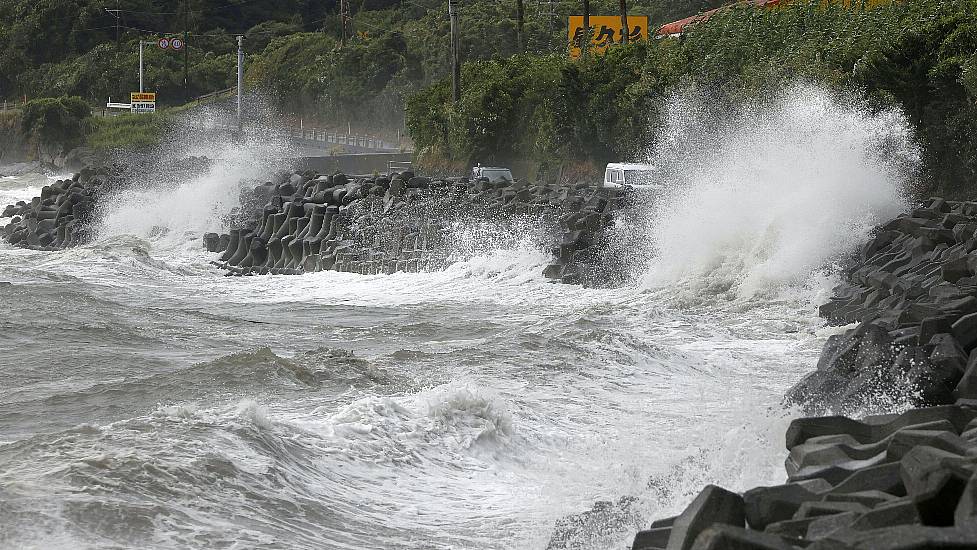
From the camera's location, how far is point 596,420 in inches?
368

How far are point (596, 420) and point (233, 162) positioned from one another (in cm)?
→ 2511

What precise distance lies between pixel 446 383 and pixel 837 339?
10.3ft

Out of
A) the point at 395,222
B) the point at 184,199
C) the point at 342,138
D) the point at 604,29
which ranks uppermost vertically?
the point at 604,29

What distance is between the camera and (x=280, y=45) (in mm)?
78938

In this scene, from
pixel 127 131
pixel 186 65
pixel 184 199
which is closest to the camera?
pixel 184 199

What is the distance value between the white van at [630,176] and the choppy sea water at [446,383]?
2.86 meters

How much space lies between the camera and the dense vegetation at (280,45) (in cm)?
6456

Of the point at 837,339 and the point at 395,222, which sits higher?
the point at 837,339

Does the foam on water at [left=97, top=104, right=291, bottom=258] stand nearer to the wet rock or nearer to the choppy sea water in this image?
the choppy sea water

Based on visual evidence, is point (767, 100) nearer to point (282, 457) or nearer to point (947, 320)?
point (947, 320)

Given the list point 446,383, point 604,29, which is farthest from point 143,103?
point 446,383

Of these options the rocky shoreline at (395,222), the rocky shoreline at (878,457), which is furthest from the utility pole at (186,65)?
the rocky shoreline at (878,457)

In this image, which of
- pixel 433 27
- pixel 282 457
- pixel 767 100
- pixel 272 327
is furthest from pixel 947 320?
pixel 433 27

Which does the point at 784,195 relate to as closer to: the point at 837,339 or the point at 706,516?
the point at 837,339
